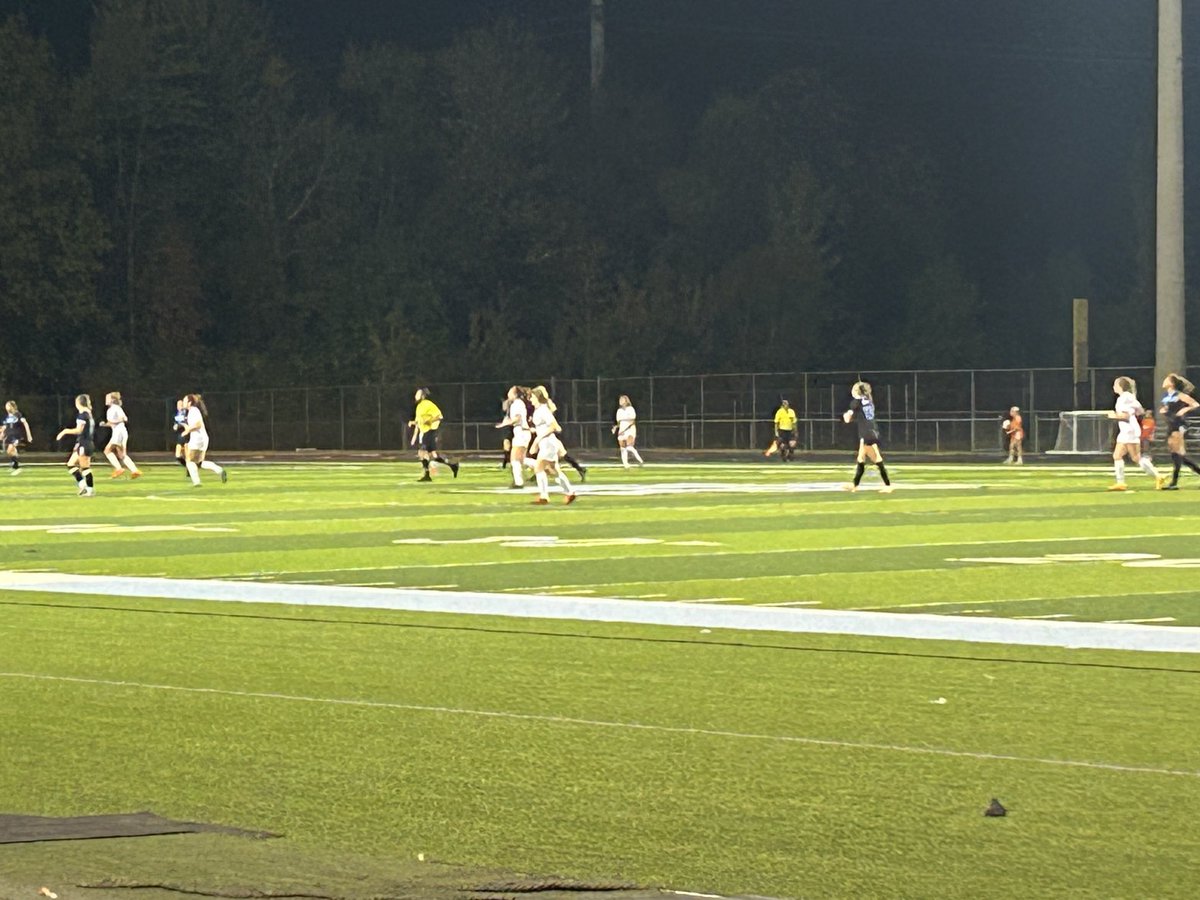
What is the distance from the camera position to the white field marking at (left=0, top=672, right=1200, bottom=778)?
8953 millimetres

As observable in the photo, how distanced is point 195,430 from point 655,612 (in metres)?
27.1

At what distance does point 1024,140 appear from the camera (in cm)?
11194

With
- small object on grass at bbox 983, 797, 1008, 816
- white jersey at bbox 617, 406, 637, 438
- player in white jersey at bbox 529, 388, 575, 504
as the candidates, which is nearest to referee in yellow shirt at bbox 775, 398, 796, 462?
white jersey at bbox 617, 406, 637, 438

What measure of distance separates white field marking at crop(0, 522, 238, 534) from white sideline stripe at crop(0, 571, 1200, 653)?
730cm

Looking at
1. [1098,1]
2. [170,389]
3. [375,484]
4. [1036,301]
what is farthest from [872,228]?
[375,484]

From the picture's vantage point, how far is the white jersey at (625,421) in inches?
1971

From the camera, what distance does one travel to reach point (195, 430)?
41375 mm

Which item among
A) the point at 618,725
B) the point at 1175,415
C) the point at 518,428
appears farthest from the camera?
the point at 518,428

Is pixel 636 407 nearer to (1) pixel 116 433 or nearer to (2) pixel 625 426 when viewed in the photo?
(2) pixel 625 426

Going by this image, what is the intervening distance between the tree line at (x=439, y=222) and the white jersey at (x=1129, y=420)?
44.2m

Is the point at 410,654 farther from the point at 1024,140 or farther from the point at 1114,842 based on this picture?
the point at 1024,140

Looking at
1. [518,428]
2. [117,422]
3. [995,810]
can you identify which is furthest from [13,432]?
[995,810]

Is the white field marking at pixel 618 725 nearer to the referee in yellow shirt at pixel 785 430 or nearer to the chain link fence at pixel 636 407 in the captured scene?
the referee in yellow shirt at pixel 785 430

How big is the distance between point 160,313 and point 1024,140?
160 feet
